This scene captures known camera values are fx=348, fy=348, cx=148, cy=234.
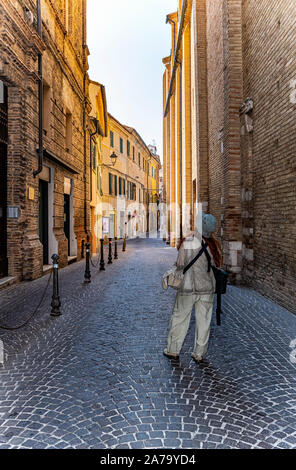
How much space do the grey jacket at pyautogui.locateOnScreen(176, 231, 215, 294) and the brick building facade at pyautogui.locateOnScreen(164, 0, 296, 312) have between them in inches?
115

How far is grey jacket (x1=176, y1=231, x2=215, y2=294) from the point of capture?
3814 millimetres

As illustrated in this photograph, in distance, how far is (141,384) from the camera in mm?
3326

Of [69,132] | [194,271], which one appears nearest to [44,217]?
[69,132]

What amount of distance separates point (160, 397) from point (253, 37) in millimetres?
8197

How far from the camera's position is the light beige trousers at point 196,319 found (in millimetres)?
3841

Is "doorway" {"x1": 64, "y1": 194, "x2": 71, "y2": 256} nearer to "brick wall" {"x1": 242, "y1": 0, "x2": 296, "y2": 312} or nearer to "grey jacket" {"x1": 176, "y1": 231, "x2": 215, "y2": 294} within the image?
"brick wall" {"x1": 242, "y1": 0, "x2": 296, "y2": 312}

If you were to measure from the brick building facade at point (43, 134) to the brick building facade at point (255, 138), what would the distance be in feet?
17.3

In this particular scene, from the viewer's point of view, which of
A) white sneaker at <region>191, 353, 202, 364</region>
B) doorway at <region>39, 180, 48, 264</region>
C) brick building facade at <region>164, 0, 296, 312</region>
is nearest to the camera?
white sneaker at <region>191, 353, 202, 364</region>

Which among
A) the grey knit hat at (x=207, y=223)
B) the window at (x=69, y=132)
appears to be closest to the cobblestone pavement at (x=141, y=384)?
the grey knit hat at (x=207, y=223)

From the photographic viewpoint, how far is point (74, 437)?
8.13ft

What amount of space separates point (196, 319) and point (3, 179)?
677cm

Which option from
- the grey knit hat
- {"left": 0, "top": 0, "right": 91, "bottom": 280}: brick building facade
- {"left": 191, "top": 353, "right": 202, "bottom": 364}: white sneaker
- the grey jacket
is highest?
{"left": 0, "top": 0, "right": 91, "bottom": 280}: brick building facade

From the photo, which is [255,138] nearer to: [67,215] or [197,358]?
[197,358]

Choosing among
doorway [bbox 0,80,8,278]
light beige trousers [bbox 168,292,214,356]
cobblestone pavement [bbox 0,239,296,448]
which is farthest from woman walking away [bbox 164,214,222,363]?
doorway [bbox 0,80,8,278]
